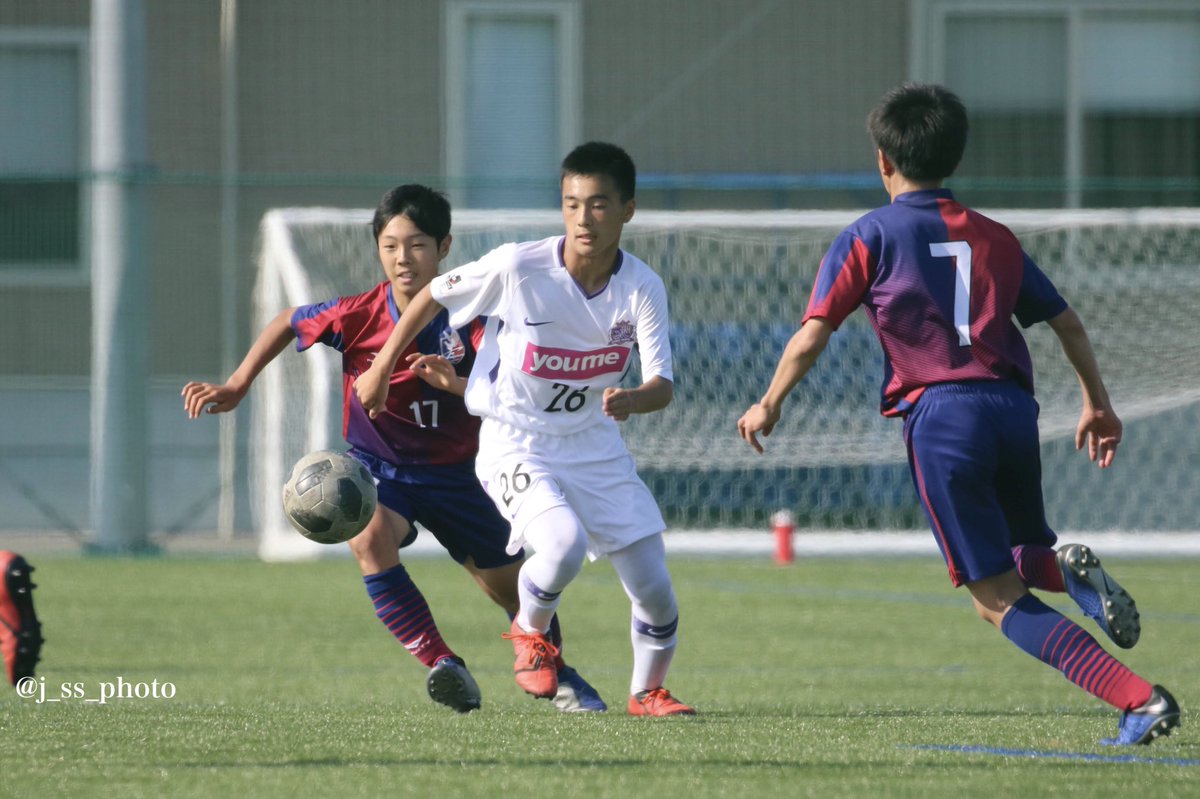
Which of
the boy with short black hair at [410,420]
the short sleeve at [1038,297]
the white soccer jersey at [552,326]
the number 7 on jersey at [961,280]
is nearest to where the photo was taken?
the number 7 on jersey at [961,280]

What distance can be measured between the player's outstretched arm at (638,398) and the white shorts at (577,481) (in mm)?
270

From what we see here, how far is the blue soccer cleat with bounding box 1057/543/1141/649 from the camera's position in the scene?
427cm

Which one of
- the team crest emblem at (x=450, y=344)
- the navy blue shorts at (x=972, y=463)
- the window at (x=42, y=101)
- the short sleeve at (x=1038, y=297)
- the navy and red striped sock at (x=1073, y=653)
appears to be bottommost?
the navy and red striped sock at (x=1073, y=653)

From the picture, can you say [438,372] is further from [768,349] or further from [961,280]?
[768,349]

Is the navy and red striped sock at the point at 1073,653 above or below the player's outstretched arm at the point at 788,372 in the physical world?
below

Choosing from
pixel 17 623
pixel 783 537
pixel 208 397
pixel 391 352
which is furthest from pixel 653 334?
pixel 783 537

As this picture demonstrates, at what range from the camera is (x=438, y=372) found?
5480mm

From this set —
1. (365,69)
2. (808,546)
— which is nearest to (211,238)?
(365,69)

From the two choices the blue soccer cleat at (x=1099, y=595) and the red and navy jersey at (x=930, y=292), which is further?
the red and navy jersey at (x=930, y=292)

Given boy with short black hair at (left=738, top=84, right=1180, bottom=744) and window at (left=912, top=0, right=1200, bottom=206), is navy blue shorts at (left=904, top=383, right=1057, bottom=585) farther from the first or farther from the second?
window at (left=912, top=0, right=1200, bottom=206)

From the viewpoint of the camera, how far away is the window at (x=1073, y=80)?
17.3 metres

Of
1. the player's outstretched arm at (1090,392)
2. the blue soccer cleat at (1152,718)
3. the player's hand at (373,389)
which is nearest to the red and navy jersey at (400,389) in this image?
the player's hand at (373,389)

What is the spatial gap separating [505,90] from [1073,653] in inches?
520

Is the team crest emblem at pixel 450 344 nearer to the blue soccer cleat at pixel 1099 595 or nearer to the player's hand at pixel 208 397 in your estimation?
the player's hand at pixel 208 397
